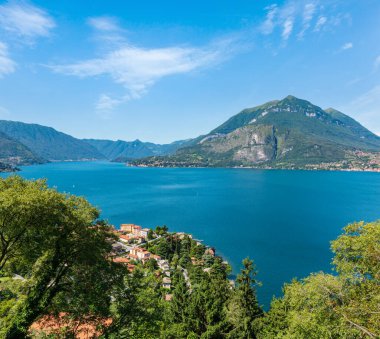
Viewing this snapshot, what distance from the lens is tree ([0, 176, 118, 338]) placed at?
429 inches

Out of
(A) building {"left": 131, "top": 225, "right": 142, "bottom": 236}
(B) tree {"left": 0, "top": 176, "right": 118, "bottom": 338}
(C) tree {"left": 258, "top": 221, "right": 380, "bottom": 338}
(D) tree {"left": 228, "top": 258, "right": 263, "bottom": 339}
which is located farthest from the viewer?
(A) building {"left": 131, "top": 225, "right": 142, "bottom": 236}

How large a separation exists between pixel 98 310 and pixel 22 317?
287 cm

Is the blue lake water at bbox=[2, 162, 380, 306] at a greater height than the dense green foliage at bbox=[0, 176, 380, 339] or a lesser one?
lesser

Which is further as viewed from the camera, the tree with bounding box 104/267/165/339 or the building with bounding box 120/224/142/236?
the building with bounding box 120/224/142/236

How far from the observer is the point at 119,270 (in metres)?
12.8

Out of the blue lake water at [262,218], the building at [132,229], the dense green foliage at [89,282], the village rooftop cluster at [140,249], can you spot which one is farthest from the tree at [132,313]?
the building at [132,229]

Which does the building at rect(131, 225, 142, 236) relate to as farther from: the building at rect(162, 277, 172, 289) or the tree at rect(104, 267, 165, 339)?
the tree at rect(104, 267, 165, 339)

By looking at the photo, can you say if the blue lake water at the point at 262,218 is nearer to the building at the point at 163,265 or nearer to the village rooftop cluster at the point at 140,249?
the village rooftop cluster at the point at 140,249

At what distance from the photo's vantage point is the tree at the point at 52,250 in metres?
10.9

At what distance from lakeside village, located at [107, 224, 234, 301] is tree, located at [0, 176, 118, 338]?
3339 centimetres

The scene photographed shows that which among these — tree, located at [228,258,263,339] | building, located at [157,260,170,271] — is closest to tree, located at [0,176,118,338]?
tree, located at [228,258,263,339]

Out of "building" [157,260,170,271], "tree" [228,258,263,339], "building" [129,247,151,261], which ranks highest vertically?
"tree" [228,258,263,339]

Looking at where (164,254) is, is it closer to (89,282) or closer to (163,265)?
(163,265)

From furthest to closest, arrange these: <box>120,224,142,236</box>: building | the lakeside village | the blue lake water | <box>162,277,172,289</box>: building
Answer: <box>120,224,142,236</box>: building < the blue lake water < the lakeside village < <box>162,277,172,289</box>: building
